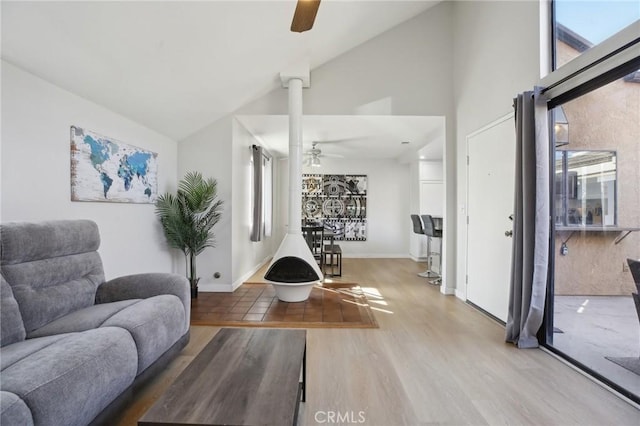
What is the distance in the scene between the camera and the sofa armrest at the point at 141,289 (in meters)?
2.21

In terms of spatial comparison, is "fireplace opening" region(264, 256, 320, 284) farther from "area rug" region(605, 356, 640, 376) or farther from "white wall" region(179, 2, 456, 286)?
"area rug" region(605, 356, 640, 376)

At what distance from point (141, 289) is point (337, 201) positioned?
520cm

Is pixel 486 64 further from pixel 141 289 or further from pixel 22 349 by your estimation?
pixel 22 349

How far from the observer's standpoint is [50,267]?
1880mm

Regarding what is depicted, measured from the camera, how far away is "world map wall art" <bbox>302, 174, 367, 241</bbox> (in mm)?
7039

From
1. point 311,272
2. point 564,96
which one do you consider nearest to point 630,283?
point 564,96

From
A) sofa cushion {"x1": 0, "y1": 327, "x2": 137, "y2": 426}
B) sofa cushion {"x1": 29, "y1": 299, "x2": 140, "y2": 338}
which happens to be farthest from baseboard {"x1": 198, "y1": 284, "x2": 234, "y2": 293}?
sofa cushion {"x1": 0, "y1": 327, "x2": 137, "y2": 426}

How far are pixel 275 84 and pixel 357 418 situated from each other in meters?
3.70

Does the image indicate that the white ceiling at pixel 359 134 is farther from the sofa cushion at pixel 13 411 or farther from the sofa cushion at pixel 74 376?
the sofa cushion at pixel 13 411

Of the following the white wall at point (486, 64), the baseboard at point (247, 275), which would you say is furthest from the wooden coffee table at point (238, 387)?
the white wall at point (486, 64)

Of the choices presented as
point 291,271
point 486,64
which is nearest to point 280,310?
point 291,271

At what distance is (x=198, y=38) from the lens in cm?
256

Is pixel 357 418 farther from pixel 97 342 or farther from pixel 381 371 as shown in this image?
pixel 97 342

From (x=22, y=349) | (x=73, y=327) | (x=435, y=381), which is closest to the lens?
(x=22, y=349)
